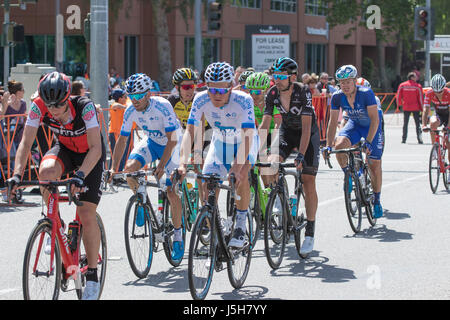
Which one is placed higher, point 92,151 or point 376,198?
point 92,151

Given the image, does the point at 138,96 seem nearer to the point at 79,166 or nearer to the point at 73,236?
the point at 79,166

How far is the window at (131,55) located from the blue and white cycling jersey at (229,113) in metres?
37.2

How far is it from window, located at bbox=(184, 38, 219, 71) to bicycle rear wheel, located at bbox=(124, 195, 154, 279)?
37976mm

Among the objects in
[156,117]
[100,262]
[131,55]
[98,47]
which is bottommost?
[100,262]

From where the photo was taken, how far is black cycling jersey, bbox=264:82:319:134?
29.0 ft

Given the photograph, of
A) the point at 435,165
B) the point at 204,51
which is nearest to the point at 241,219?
the point at 435,165

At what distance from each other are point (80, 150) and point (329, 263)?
2935 millimetres

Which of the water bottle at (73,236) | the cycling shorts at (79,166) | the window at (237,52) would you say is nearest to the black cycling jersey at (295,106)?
the cycling shorts at (79,166)

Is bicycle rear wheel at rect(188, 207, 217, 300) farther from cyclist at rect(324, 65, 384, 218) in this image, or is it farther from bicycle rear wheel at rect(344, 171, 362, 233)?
cyclist at rect(324, 65, 384, 218)

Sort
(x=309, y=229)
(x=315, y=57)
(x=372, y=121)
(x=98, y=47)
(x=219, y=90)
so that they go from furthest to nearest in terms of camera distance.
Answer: (x=315, y=57), (x=98, y=47), (x=372, y=121), (x=309, y=229), (x=219, y=90)

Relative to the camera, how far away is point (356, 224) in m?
10.3

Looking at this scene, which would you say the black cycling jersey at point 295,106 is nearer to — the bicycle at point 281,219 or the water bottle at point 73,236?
the bicycle at point 281,219

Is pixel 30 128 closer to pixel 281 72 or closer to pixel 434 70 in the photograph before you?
pixel 281 72

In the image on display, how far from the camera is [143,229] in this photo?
786cm
